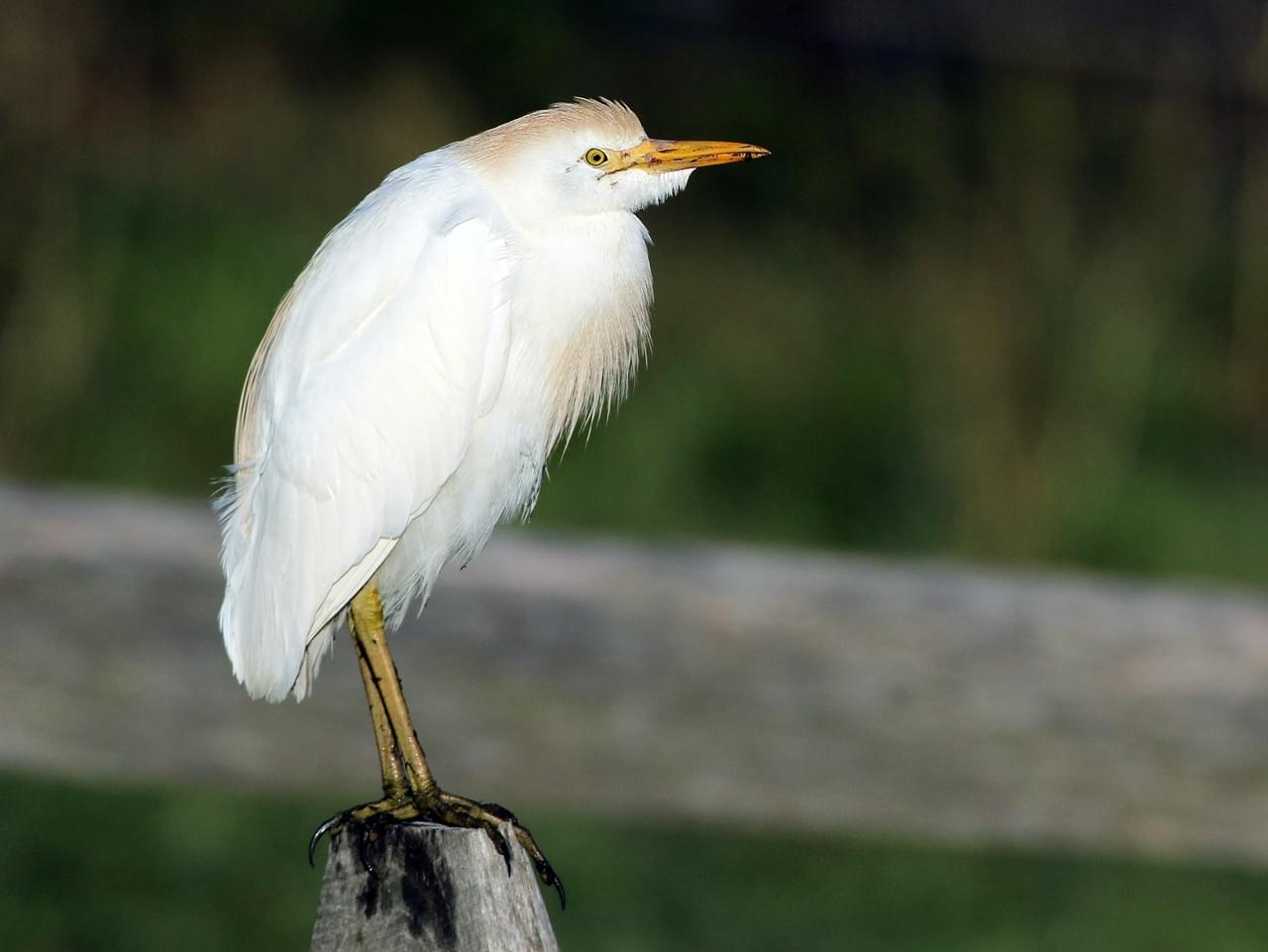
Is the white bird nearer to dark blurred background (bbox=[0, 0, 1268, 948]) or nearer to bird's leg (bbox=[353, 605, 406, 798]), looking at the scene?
bird's leg (bbox=[353, 605, 406, 798])

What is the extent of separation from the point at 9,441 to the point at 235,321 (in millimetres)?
652

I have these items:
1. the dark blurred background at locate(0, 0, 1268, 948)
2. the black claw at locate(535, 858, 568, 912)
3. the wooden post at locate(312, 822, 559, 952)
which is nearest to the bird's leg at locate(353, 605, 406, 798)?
the black claw at locate(535, 858, 568, 912)

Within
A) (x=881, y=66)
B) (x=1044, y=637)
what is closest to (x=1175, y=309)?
(x=881, y=66)

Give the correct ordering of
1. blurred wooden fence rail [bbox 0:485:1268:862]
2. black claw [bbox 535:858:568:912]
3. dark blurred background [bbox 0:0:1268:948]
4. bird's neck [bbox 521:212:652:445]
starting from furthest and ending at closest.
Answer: dark blurred background [bbox 0:0:1268:948] → blurred wooden fence rail [bbox 0:485:1268:862] → bird's neck [bbox 521:212:652:445] → black claw [bbox 535:858:568:912]

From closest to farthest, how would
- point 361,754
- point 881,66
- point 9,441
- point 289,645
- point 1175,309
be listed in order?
point 289,645 → point 361,754 → point 9,441 → point 1175,309 → point 881,66

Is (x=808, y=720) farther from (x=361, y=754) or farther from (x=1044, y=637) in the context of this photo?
(x=361, y=754)

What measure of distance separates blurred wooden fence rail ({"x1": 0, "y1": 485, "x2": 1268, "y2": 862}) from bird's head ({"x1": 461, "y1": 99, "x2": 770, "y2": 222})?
0.56 meters

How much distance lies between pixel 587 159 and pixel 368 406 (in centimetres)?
34

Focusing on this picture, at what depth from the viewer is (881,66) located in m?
4.69

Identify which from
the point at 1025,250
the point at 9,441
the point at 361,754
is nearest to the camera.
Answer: the point at 361,754

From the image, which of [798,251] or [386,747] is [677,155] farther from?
[798,251]

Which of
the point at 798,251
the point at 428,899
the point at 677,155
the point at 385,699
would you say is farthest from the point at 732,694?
the point at 798,251

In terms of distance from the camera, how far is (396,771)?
1.50 m

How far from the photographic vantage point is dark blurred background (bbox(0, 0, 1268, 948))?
3117mm
